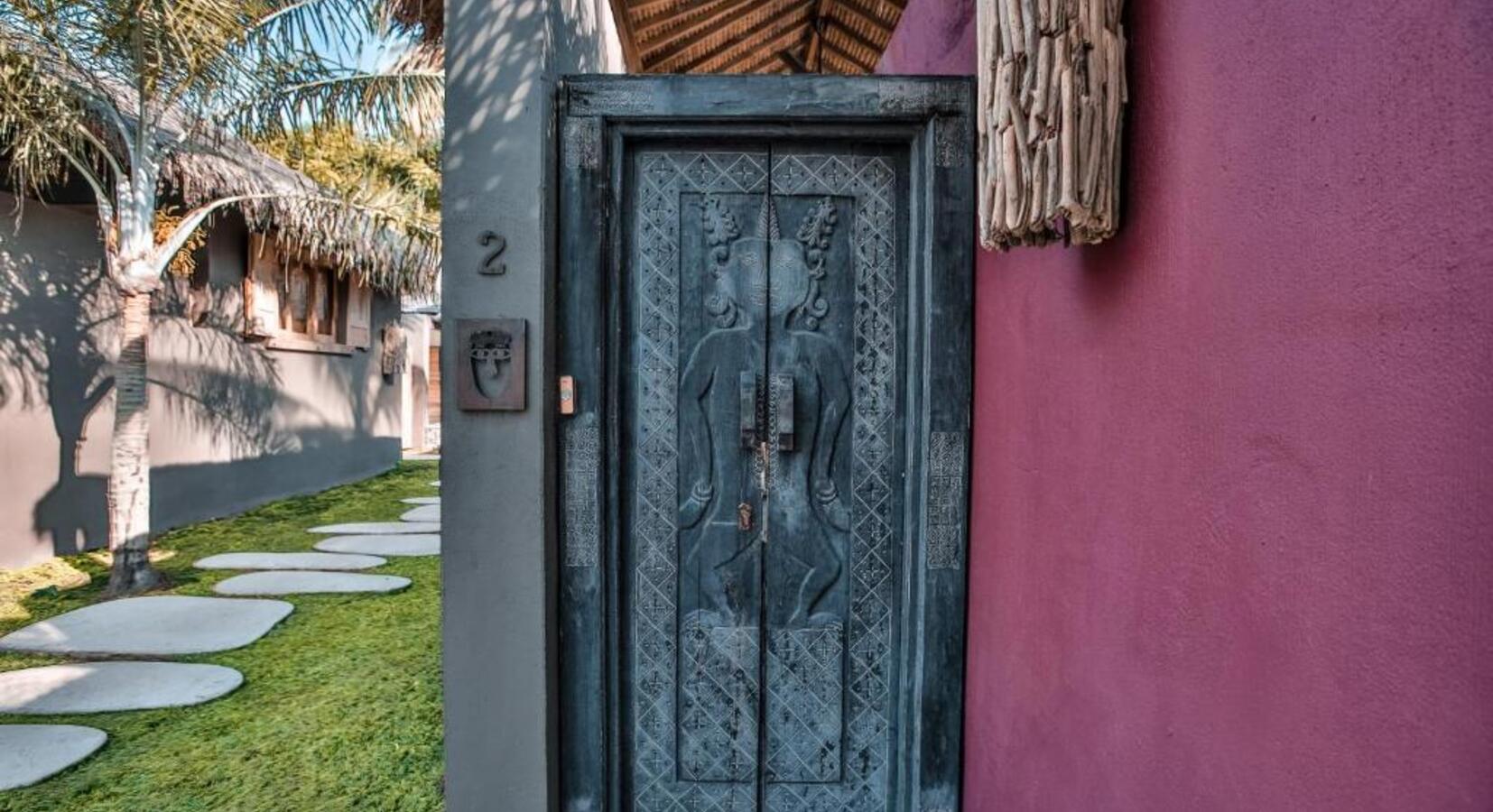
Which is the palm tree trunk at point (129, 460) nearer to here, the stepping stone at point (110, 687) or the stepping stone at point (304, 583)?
the stepping stone at point (304, 583)

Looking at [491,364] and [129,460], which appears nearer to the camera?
[491,364]

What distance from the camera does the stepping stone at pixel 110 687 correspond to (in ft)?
10.3

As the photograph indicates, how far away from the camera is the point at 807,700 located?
2.36m

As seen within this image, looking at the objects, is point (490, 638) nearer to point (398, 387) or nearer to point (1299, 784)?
point (1299, 784)

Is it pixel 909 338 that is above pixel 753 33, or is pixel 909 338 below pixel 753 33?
below

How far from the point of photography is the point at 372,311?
10586 mm

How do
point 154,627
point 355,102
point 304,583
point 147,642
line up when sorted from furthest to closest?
point 355,102 < point 304,583 < point 154,627 < point 147,642

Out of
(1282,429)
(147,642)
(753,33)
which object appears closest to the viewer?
(1282,429)

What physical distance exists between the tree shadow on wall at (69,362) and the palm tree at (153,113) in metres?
0.73

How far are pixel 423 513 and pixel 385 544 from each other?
1.64m

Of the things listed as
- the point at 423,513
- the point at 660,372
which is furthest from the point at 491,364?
the point at 423,513

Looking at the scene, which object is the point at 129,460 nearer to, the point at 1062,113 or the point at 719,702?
the point at 719,702

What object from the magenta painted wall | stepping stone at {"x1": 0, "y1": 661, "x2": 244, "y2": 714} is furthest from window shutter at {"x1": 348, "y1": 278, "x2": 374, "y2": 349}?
the magenta painted wall

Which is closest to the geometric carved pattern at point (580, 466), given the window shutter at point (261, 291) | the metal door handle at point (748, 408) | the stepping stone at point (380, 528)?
the metal door handle at point (748, 408)
